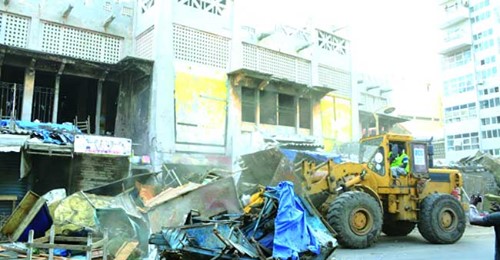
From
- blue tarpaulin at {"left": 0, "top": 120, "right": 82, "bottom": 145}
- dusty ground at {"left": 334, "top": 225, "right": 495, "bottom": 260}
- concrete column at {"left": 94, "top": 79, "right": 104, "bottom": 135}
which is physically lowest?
dusty ground at {"left": 334, "top": 225, "right": 495, "bottom": 260}

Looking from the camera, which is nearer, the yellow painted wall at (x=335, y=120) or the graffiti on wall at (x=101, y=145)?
the graffiti on wall at (x=101, y=145)

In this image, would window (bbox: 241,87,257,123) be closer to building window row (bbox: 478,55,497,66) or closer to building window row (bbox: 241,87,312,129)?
building window row (bbox: 241,87,312,129)

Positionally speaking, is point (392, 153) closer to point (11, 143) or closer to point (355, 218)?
point (355, 218)

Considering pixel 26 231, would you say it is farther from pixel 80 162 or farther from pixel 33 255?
pixel 80 162

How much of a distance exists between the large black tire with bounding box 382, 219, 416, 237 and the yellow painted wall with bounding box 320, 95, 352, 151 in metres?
8.94

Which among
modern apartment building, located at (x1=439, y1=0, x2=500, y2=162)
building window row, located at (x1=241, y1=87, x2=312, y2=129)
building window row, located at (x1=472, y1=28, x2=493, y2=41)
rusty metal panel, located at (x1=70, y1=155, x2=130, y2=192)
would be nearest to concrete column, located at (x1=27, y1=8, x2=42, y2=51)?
rusty metal panel, located at (x1=70, y1=155, x2=130, y2=192)

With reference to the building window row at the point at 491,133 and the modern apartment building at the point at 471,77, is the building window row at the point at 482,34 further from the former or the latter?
the building window row at the point at 491,133

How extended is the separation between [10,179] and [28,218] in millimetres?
5294

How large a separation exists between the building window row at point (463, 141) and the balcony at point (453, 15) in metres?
14.7

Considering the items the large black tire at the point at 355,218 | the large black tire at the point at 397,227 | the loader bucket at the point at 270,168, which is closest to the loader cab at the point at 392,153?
the large black tire at the point at 355,218

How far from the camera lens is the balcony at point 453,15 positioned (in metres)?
49.5

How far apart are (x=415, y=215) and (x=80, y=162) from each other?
11.3 m

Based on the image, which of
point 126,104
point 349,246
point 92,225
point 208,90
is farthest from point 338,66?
point 92,225

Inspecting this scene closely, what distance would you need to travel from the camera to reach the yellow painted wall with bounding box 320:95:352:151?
2197 cm
